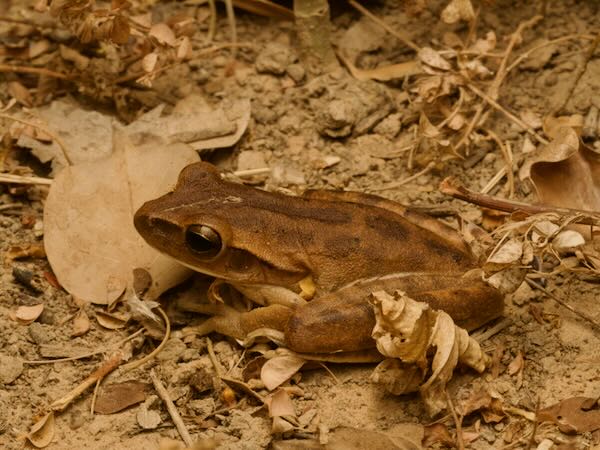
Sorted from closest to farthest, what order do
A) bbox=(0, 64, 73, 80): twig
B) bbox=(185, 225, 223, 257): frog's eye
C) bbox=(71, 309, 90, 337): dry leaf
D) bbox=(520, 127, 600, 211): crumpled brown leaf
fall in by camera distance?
bbox=(185, 225, 223, 257): frog's eye
bbox=(71, 309, 90, 337): dry leaf
bbox=(520, 127, 600, 211): crumpled brown leaf
bbox=(0, 64, 73, 80): twig

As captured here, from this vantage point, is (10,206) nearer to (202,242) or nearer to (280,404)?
(202,242)

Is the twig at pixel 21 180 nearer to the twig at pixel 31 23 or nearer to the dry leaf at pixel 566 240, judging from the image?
the twig at pixel 31 23

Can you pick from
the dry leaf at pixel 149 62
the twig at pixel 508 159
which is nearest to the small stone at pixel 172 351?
the dry leaf at pixel 149 62

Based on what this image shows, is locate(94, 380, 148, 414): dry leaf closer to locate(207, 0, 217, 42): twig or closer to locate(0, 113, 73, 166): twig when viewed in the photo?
locate(0, 113, 73, 166): twig

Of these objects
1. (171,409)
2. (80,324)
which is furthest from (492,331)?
(80,324)

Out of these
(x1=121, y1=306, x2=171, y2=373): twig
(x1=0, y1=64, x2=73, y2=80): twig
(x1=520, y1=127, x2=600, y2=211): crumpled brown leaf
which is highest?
(x1=0, y1=64, x2=73, y2=80): twig

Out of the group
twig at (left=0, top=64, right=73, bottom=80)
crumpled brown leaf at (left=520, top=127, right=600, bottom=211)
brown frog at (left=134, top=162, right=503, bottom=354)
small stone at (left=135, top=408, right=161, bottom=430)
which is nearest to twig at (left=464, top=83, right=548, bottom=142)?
crumpled brown leaf at (left=520, top=127, right=600, bottom=211)

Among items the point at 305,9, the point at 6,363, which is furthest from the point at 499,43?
the point at 6,363

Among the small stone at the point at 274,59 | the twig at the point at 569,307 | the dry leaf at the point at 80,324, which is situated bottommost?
the dry leaf at the point at 80,324
